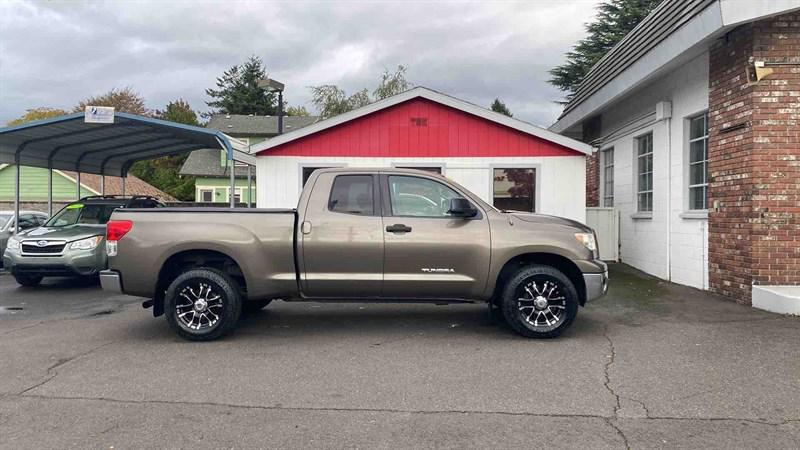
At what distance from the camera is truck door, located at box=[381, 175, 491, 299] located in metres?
6.33

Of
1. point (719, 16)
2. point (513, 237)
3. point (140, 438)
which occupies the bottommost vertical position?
point (140, 438)

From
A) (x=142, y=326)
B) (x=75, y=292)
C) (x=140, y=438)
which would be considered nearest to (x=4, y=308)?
(x=75, y=292)

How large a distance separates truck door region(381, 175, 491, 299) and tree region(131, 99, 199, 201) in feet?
117

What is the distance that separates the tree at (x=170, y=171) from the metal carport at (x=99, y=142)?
24.0 m

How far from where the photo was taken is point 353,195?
21.7ft

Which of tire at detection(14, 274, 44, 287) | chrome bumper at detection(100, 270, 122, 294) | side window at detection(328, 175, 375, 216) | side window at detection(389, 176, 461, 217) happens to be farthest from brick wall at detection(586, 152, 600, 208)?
tire at detection(14, 274, 44, 287)

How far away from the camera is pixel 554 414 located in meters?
4.21

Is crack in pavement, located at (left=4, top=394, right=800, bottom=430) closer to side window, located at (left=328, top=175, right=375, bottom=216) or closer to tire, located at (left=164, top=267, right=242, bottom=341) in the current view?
→ tire, located at (left=164, top=267, right=242, bottom=341)

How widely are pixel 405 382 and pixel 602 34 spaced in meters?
30.5

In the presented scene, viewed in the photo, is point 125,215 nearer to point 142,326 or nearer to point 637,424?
point 142,326

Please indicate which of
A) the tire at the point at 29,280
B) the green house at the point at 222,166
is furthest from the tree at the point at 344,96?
the tire at the point at 29,280

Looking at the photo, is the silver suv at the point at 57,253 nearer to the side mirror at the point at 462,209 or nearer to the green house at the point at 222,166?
the side mirror at the point at 462,209

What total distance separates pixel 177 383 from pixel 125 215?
2.34m

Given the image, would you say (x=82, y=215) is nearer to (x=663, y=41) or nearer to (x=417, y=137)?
(x=417, y=137)
